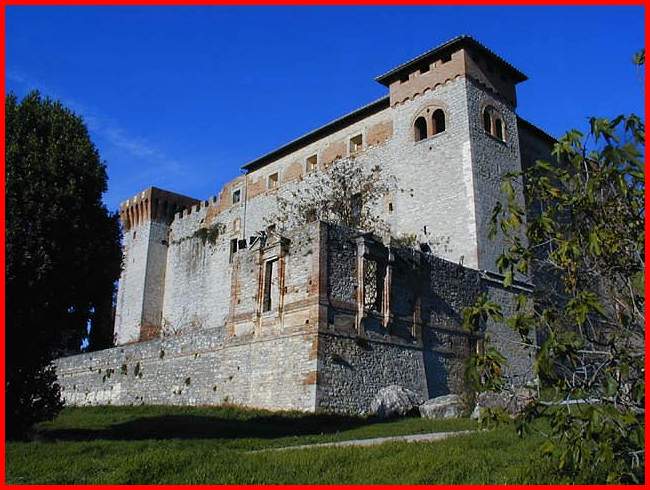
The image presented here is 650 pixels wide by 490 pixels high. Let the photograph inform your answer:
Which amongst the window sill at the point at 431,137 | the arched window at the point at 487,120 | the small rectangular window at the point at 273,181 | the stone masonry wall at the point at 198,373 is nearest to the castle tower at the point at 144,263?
the small rectangular window at the point at 273,181

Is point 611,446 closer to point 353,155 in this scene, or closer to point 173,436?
point 173,436

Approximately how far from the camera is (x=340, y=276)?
687 inches

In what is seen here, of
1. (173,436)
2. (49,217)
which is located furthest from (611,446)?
(49,217)

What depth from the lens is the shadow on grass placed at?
12578 millimetres

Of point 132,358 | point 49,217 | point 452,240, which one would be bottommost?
point 132,358

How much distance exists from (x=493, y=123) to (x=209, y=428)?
17913mm

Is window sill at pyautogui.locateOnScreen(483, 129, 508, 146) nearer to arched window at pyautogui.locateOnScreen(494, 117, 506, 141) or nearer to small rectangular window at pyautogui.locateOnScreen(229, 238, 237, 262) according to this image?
arched window at pyautogui.locateOnScreen(494, 117, 506, 141)

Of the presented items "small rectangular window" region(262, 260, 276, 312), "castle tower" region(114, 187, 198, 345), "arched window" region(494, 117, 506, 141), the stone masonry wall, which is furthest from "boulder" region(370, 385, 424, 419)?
"castle tower" region(114, 187, 198, 345)

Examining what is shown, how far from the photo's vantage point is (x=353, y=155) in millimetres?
29266

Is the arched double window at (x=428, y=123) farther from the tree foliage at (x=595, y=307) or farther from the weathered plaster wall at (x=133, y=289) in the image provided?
the tree foliage at (x=595, y=307)

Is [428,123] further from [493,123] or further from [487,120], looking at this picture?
[493,123]

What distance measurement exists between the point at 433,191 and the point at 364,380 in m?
10.4

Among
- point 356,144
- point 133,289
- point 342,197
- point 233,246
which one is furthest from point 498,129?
point 133,289

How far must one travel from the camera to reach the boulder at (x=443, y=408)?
15648 millimetres
